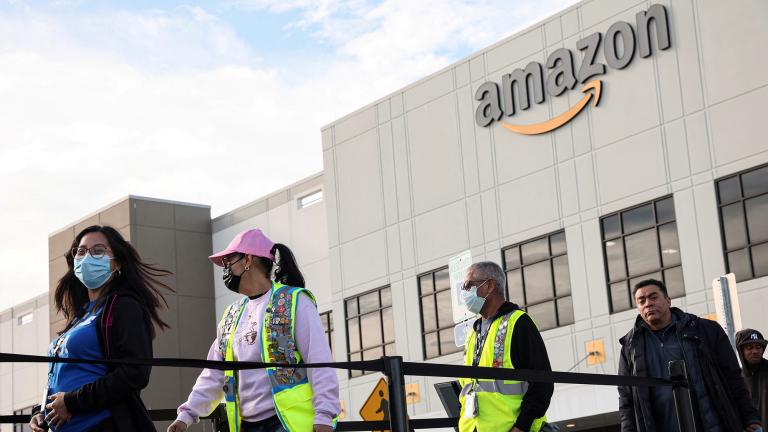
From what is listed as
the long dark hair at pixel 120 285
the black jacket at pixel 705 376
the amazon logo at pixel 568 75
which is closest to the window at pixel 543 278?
the amazon logo at pixel 568 75

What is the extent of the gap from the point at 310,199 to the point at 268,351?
31.3 meters

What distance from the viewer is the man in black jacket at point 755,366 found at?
31.1 feet

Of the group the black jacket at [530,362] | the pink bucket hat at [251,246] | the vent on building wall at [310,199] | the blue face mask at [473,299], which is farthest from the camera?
the vent on building wall at [310,199]

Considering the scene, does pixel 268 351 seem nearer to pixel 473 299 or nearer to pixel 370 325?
pixel 473 299

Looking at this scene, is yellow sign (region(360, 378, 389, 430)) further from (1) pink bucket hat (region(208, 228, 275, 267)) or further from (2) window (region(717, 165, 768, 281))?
(2) window (region(717, 165, 768, 281))

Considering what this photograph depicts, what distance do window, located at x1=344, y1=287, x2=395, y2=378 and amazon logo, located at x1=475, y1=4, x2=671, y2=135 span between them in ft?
18.8

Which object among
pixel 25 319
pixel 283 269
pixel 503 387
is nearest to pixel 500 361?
pixel 503 387

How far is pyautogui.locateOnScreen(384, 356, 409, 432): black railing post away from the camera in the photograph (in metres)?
5.43

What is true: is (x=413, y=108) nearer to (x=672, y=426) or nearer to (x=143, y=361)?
(x=672, y=426)

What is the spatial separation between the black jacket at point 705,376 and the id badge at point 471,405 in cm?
108

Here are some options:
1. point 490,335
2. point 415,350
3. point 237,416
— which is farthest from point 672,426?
point 415,350

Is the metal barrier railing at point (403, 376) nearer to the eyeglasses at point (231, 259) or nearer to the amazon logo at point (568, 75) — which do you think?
the eyeglasses at point (231, 259)

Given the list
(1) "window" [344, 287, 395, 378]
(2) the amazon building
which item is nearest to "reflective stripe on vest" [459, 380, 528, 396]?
(2) the amazon building

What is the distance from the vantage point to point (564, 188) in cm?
2756
